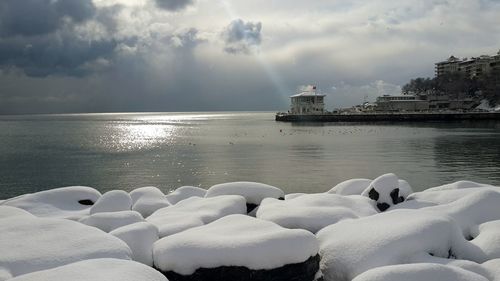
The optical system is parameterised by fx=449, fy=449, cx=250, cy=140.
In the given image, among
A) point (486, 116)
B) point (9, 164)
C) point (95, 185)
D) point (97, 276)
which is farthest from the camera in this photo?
point (486, 116)

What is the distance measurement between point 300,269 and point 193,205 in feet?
14.2

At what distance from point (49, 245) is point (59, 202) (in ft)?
18.0

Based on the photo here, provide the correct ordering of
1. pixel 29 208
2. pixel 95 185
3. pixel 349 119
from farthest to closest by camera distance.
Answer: pixel 349 119 → pixel 95 185 → pixel 29 208

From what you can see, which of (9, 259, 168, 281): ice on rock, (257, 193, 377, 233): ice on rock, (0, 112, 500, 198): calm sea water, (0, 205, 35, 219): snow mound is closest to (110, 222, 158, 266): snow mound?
(9, 259, 168, 281): ice on rock

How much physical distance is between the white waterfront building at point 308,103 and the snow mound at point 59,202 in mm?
117613

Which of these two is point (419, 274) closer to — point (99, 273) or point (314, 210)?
point (314, 210)

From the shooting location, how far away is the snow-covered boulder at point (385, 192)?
1149cm

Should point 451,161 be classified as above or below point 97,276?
below

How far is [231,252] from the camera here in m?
6.50

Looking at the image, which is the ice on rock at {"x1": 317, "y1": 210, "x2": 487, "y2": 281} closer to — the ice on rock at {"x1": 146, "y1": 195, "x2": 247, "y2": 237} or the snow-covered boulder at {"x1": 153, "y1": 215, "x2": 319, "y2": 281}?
the snow-covered boulder at {"x1": 153, "y1": 215, "x2": 319, "y2": 281}

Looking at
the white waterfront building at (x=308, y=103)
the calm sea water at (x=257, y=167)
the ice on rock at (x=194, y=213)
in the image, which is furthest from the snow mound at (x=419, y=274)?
the white waterfront building at (x=308, y=103)

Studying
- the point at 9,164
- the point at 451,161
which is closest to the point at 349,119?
the point at 451,161

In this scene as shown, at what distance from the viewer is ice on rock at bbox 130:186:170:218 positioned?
1186 centimetres

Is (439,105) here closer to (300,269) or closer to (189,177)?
(189,177)
